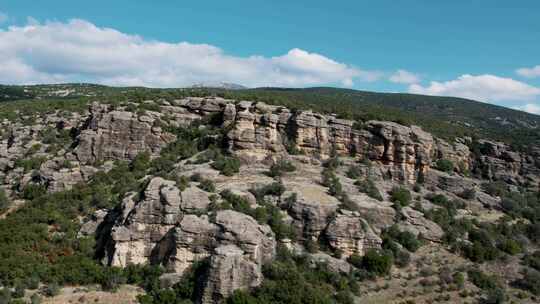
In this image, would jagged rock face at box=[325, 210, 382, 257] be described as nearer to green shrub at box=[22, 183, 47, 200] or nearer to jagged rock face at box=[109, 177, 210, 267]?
jagged rock face at box=[109, 177, 210, 267]

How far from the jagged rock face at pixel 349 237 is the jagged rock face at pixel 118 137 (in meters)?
24.7

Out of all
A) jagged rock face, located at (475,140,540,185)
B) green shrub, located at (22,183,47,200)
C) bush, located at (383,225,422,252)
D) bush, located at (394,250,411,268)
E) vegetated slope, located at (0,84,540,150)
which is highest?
vegetated slope, located at (0,84,540,150)

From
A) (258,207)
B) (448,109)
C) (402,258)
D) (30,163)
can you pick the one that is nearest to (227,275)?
(258,207)

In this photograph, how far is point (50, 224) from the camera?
38906mm

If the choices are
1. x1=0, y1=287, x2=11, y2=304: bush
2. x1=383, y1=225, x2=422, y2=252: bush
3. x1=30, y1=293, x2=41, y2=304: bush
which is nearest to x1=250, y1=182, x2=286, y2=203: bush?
x1=383, y1=225, x2=422, y2=252: bush

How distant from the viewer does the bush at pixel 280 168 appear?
42981mm

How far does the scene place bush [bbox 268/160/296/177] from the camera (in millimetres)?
42981

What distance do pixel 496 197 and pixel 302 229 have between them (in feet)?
88.2

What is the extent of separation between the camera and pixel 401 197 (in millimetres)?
42500

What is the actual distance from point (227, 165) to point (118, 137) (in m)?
15.3

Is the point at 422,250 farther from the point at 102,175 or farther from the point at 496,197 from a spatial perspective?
the point at 102,175

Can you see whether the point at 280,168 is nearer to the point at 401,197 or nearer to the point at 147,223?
the point at 401,197

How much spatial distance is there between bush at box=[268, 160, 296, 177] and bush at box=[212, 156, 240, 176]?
3.51 metres

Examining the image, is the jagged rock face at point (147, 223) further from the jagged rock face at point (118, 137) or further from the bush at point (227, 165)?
the jagged rock face at point (118, 137)
